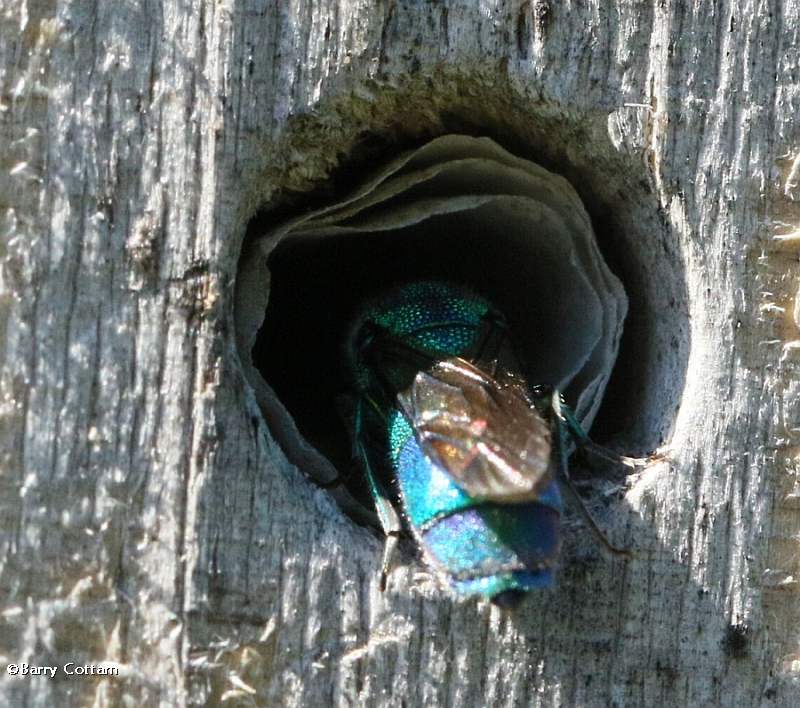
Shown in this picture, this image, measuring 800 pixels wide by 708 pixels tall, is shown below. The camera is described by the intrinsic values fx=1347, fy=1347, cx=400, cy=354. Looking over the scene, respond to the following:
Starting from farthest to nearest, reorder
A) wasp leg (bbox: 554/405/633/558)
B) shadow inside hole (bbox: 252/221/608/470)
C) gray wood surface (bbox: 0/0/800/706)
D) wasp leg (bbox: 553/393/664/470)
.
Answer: shadow inside hole (bbox: 252/221/608/470) → wasp leg (bbox: 553/393/664/470) → wasp leg (bbox: 554/405/633/558) → gray wood surface (bbox: 0/0/800/706)

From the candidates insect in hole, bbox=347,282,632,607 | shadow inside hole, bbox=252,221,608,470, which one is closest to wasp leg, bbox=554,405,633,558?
insect in hole, bbox=347,282,632,607

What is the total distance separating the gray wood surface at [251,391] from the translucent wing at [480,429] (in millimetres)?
155

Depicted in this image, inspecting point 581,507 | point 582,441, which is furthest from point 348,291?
point 581,507

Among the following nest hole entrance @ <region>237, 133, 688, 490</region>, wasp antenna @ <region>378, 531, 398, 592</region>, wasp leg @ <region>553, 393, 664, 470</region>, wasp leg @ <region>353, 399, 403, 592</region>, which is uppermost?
nest hole entrance @ <region>237, 133, 688, 490</region>

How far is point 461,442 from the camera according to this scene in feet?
5.96

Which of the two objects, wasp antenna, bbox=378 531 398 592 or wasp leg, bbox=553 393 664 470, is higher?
wasp leg, bbox=553 393 664 470

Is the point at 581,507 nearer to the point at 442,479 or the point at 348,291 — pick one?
the point at 442,479

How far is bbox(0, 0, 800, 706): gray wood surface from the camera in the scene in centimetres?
167

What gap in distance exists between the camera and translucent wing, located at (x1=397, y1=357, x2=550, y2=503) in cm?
171

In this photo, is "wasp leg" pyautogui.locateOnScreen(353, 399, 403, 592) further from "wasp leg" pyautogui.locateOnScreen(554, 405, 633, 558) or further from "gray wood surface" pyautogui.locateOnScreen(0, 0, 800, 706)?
"wasp leg" pyautogui.locateOnScreen(554, 405, 633, 558)

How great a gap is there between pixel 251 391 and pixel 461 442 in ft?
0.95

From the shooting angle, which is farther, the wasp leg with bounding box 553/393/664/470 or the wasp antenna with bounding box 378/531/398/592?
the wasp leg with bounding box 553/393/664/470

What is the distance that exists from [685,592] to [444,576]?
0.34 meters

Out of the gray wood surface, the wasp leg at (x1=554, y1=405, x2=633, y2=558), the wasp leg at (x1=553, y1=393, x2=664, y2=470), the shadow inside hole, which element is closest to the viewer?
the gray wood surface
